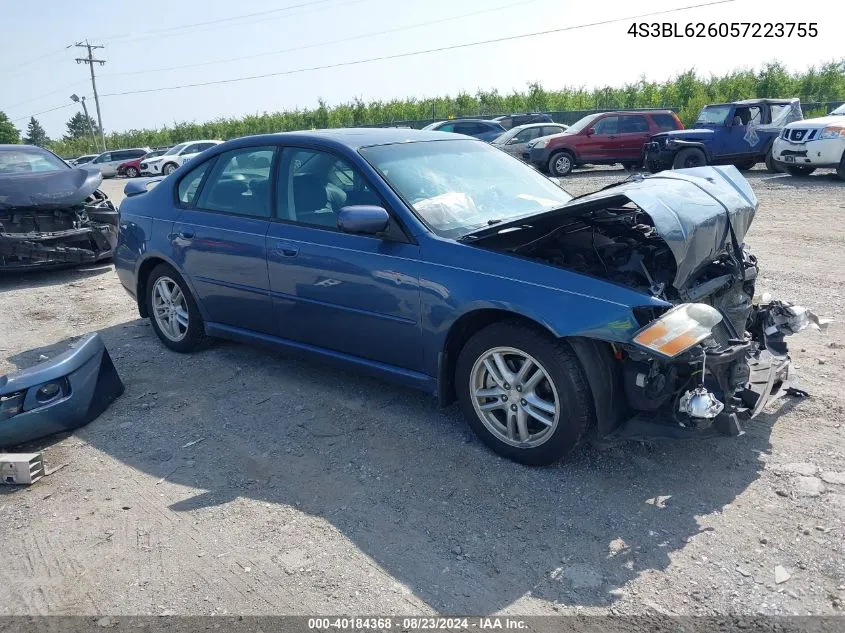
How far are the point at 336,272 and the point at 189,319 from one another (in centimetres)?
179

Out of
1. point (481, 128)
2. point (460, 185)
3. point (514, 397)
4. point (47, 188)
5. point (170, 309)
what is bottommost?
point (514, 397)

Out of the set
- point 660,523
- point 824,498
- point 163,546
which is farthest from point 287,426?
point 824,498

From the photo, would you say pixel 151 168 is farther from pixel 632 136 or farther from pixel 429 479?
pixel 429 479

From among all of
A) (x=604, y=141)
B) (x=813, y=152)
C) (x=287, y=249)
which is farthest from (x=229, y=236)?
(x=604, y=141)

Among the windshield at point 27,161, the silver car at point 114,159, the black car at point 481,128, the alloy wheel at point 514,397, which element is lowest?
the alloy wheel at point 514,397

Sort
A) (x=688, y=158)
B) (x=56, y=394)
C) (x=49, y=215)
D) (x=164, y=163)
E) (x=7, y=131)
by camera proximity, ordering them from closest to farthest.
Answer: (x=56, y=394) → (x=49, y=215) → (x=688, y=158) → (x=164, y=163) → (x=7, y=131)

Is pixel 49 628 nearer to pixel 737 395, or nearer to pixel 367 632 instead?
pixel 367 632

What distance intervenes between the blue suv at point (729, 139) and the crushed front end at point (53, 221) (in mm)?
12892

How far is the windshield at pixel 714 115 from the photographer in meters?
17.4

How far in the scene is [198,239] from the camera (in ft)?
16.7

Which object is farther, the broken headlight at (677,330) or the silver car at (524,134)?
the silver car at (524,134)

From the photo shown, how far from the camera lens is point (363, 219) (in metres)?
3.82

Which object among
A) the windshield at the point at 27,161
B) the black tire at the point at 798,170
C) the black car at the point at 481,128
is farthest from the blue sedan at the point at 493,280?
the black car at the point at 481,128

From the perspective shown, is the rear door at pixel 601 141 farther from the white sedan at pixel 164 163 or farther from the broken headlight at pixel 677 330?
the white sedan at pixel 164 163
